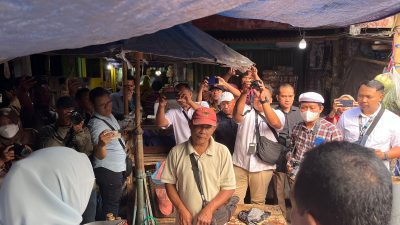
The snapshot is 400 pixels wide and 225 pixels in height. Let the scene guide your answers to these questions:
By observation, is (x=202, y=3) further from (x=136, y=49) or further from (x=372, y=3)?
(x=372, y=3)

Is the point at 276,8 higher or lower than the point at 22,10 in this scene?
higher

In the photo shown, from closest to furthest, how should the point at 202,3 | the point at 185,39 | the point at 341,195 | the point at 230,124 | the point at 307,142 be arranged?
the point at 341,195 < the point at 202,3 < the point at 185,39 < the point at 307,142 < the point at 230,124

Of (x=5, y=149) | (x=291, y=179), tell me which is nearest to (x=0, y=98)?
(x=5, y=149)

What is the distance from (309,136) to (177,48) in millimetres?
2139

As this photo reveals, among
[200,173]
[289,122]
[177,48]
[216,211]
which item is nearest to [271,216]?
[216,211]

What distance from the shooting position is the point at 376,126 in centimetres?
404

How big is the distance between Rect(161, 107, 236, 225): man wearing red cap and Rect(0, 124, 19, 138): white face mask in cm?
157

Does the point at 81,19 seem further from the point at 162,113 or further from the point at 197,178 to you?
the point at 162,113

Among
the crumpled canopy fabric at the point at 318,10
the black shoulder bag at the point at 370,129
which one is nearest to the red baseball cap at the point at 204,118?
the crumpled canopy fabric at the point at 318,10

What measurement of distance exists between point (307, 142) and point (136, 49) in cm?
253

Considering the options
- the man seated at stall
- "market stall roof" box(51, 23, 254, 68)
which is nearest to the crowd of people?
the man seated at stall

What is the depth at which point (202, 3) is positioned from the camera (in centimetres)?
171

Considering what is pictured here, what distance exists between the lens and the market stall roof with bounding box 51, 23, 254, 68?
284 centimetres

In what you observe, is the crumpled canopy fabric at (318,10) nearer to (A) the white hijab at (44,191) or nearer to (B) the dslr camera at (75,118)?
(A) the white hijab at (44,191)
